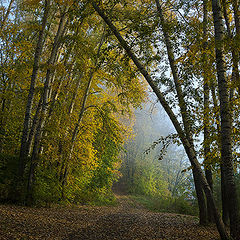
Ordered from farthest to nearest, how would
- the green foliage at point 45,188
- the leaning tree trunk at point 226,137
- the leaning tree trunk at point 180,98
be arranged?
the green foliage at point 45,188
the leaning tree trunk at point 180,98
the leaning tree trunk at point 226,137

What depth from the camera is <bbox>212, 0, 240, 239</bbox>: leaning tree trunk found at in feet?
12.6

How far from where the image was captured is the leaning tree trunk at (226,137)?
3.83 m

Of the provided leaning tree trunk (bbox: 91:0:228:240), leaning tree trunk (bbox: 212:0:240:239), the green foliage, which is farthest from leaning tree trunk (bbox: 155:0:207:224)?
the green foliage

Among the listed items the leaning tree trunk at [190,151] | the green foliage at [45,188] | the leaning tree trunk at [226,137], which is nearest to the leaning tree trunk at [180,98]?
the leaning tree trunk at [190,151]

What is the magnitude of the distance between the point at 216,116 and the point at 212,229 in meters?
2.94

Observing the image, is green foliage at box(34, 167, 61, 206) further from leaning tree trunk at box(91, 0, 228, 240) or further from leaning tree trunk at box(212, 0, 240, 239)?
leaning tree trunk at box(212, 0, 240, 239)

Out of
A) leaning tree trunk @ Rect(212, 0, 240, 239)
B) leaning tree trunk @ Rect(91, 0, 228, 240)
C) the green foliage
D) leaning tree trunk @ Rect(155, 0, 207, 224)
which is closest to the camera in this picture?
leaning tree trunk @ Rect(212, 0, 240, 239)

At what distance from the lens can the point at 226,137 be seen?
13.2ft

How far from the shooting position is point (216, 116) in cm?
513

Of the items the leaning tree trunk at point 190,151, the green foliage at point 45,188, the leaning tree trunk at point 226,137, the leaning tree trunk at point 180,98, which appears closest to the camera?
the leaning tree trunk at point 226,137

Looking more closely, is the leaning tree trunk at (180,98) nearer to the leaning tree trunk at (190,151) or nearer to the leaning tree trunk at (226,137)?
the leaning tree trunk at (190,151)

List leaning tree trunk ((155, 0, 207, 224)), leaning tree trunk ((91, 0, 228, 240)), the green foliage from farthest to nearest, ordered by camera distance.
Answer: the green foliage → leaning tree trunk ((155, 0, 207, 224)) → leaning tree trunk ((91, 0, 228, 240))

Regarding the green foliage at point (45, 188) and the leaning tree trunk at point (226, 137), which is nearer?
the leaning tree trunk at point (226, 137)

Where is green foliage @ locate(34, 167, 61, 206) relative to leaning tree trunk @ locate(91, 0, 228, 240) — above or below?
below
